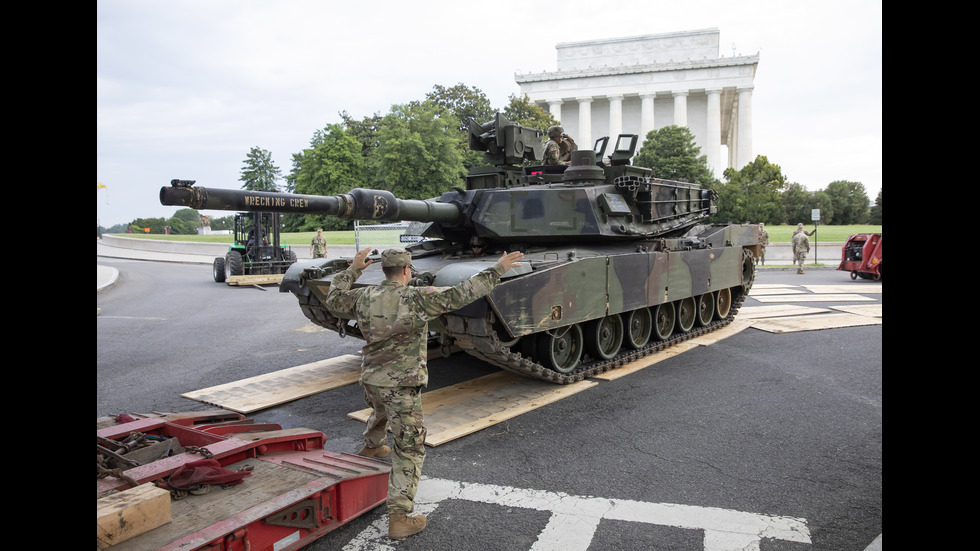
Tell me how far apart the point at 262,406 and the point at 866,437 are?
598cm

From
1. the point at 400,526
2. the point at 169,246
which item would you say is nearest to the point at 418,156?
the point at 169,246

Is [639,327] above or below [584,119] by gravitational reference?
below

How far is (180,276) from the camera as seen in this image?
2320 cm

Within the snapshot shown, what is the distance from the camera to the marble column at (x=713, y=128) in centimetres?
5747

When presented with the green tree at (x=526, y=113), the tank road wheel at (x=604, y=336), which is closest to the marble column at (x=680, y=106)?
the green tree at (x=526, y=113)

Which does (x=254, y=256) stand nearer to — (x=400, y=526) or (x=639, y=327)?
(x=639, y=327)

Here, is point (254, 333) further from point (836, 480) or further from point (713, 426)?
point (836, 480)

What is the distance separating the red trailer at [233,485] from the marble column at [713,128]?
189 feet

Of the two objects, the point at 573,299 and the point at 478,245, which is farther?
the point at 478,245

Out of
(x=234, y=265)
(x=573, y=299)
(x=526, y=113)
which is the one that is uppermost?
(x=526, y=113)

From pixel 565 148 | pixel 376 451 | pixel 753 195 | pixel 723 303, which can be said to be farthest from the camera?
pixel 753 195

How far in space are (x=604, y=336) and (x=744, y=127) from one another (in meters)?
56.3

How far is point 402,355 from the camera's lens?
4211 millimetres

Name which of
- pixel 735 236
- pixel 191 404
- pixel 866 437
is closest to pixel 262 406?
pixel 191 404
